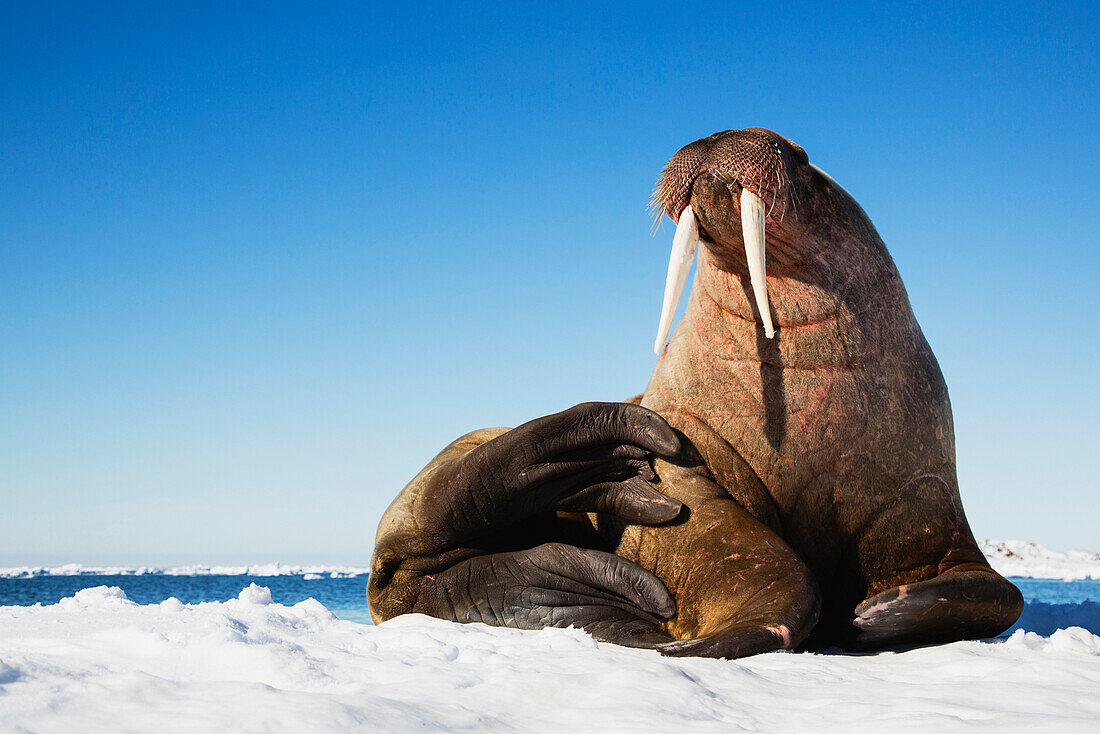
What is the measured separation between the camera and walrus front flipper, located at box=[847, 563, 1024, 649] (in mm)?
3969

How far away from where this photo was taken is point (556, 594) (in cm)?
445

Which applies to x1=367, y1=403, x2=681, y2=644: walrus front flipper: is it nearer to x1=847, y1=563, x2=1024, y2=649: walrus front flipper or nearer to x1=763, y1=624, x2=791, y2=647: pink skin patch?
x1=763, y1=624, x2=791, y2=647: pink skin patch

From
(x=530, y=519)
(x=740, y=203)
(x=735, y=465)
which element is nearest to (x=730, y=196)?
(x=740, y=203)

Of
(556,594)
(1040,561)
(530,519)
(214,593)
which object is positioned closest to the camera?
(556,594)

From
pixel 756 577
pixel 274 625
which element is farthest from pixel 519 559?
pixel 274 625

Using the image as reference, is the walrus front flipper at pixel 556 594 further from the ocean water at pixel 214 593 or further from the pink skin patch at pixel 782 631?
the ocean water at pixel 214 593

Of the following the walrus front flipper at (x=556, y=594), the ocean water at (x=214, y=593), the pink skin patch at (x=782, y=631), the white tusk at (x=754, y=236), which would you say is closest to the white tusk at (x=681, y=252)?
the white tusk at (x=754, y=236)

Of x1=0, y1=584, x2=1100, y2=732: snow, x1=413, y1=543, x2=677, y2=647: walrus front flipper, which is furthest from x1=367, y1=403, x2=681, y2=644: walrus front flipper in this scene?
x1=0, y1=584, x2=1100, y2=732: snow

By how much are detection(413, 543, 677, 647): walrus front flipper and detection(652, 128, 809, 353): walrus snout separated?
1278 millimetres

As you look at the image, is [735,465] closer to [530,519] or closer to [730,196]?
[530,519]

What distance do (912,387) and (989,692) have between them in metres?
2.52

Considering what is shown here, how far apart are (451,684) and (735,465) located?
2.68 meters

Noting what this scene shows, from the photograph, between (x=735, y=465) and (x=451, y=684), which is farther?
(x=735, y=465)

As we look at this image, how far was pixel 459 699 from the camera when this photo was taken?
6.97ft
